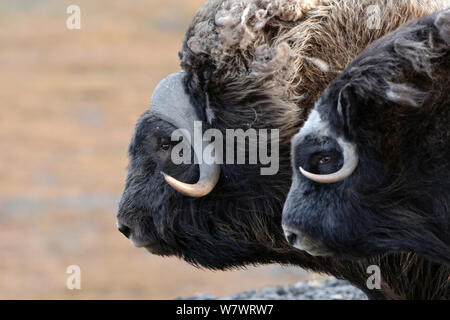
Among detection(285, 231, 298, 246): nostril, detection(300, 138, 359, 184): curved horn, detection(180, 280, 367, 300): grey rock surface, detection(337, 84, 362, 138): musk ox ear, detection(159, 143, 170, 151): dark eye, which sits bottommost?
detection(180, 280, 367, 300): grey rock surface

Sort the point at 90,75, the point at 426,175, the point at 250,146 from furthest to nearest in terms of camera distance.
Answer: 1. the point at 90,75
2. the point at 250,146
3. the point at 426,175

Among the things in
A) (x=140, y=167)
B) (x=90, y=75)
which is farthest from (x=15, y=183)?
(x=140, y=167)

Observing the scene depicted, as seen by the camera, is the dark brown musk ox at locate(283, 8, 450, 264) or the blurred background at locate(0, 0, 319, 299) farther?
the blurred background at locate(0, 0, 319, 299)

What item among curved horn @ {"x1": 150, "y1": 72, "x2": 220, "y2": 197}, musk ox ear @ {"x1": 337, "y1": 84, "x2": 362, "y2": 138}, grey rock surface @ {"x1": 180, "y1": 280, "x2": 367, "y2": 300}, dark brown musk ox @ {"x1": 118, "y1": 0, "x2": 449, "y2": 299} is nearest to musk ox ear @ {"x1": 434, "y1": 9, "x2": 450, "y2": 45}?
musk ox ear @ {"x1": 337, "y1": 84, "x2": 362, "y2": 138}

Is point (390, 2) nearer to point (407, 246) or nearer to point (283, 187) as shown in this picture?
point (283, 187)

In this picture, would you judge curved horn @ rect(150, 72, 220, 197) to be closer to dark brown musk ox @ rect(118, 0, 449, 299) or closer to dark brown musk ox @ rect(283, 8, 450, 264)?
dark brown musk ox @ rect(118, 0, 449, 299)

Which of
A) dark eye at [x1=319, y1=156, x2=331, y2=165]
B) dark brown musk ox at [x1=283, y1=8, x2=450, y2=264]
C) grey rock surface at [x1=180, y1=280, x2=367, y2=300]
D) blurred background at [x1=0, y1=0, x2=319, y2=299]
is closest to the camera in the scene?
dark brown musk ox at [x1=283, y1=8, x2=450, y2=264]

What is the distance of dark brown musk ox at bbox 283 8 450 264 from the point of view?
3.31 m

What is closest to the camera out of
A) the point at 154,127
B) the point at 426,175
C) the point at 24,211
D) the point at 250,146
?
the point at 426,175

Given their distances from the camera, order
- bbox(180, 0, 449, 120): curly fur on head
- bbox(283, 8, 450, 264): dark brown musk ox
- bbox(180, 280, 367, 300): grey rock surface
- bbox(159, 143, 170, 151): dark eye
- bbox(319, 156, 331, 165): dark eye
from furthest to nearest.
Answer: bbox(180, 280, 367, 300): grey rock surface, bbox(159, 143, 170, 151): dark eye, bbox(180, 0, 449, 120): curly fur on head, bbox(319, 156, 331, 165): dark eye, bbox(283, 8, 450, 264): dark brown musk ox

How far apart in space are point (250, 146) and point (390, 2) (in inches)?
33.4

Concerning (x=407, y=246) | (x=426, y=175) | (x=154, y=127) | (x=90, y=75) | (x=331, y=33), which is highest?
(x=90, y=75)

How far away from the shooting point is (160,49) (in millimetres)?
23656

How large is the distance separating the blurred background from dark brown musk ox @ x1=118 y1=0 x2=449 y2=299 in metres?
8.01
